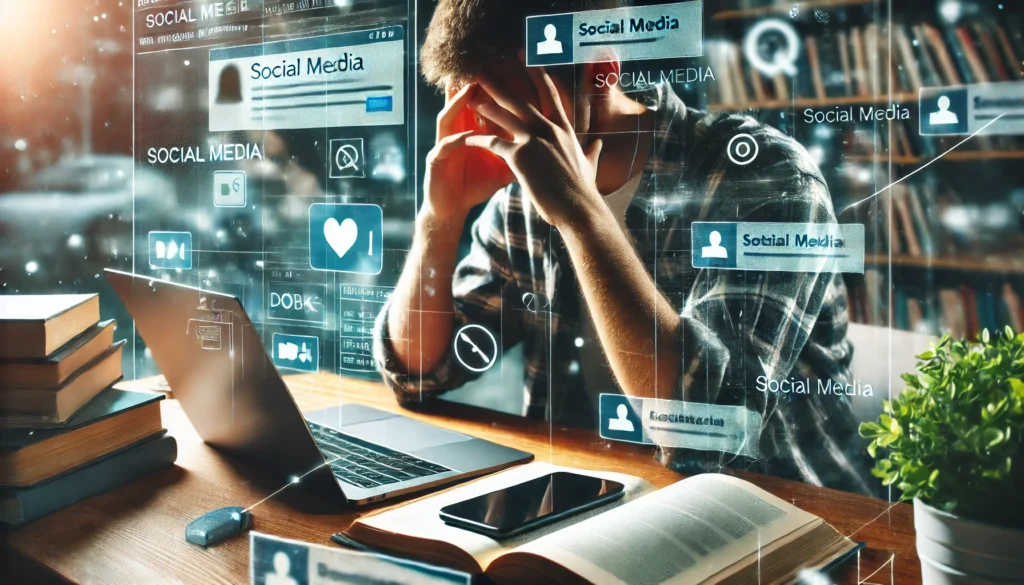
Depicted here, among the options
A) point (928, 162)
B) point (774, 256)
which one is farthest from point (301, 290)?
point (928, 162)

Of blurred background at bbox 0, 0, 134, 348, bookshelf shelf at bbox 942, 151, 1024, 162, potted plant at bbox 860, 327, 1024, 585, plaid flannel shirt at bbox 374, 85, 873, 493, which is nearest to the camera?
potted plant at bbox 860, 327, 1024, 585

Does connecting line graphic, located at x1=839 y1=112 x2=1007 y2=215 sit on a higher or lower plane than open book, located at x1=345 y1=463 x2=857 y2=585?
higher

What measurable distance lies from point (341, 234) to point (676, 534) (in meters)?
0.63

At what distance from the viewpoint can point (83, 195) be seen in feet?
4.58

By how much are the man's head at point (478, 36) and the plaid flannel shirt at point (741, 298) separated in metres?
0.15

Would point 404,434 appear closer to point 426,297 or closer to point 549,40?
point 426,297

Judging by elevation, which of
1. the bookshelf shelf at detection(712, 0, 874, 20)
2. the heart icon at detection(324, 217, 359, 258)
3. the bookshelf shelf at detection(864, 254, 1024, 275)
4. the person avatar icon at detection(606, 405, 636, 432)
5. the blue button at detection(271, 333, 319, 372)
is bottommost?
the person avatar icon at detection(606, 405, 636, 432)

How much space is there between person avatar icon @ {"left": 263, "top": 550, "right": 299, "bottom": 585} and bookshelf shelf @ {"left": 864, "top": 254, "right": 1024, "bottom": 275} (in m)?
0.65

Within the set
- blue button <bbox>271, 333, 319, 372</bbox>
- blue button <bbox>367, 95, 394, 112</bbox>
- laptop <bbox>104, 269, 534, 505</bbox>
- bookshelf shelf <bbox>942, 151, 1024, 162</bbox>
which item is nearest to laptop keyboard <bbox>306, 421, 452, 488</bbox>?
laptop <bbox>104, 269, 534, 505</bbox>

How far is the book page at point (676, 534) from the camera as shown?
0.73 m

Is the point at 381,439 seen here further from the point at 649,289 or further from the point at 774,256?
the point at 774,256

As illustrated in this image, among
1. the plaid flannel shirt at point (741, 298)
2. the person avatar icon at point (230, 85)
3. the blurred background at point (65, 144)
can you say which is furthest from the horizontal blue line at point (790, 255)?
the blurred background at point (65, 144)

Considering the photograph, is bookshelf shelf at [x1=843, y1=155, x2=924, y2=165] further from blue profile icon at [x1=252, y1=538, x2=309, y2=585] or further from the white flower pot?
blue profile icon at [x1=252, y1=538, x2=309, y2=585]

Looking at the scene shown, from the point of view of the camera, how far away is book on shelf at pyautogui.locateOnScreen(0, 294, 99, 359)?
3.54 feet
